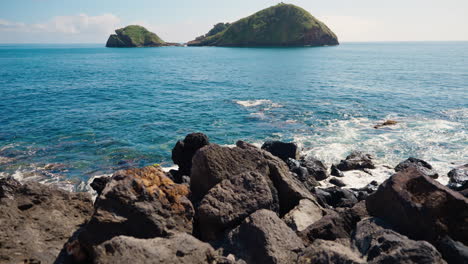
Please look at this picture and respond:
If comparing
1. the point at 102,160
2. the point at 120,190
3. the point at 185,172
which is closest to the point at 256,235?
the point at 120,190

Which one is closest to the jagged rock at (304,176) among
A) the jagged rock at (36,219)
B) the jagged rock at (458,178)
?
the jagged rock at (458,178)

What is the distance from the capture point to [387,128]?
2917cm

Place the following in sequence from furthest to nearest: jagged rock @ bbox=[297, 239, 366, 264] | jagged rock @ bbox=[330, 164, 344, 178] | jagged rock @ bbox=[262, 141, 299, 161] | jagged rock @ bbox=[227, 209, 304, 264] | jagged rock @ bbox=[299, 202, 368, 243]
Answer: jagged rock @ bbox=[262, 141, 299, 161], jagged rock @ bbox=[330, 164, 344, 178], jagged rock @ bbox=[299, 202, 368, 243], jagged rock @ bbox=[227, 209, 304, 264], jagged rock @ bbox=[297, 239, 366, 264]

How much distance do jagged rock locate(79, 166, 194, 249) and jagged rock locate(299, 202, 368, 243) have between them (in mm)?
3327

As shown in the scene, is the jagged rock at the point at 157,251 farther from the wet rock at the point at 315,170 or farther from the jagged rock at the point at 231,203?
the wet rock at the point at 315,170

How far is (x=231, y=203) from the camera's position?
8.88 m

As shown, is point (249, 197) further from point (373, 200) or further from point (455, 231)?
point (455, 231)

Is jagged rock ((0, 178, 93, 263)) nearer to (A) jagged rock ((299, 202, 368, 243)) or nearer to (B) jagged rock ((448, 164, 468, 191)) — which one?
(A) jagged rock ((299, 202, 368, 243))

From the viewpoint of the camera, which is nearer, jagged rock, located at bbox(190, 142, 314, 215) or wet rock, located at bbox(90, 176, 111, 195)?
jagged rock, located at bbox(190, 142, 314, 215)

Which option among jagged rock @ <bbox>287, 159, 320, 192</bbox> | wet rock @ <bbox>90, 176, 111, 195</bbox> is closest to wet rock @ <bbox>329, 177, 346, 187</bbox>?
jagged rock @ <bbox>287, 159, 320, 192</bbox>

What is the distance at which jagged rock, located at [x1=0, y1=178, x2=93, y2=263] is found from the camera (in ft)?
24.3

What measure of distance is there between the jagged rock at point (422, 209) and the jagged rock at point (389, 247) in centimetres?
66

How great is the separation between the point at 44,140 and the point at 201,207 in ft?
72.7

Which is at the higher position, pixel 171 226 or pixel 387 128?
pixel 171 226
